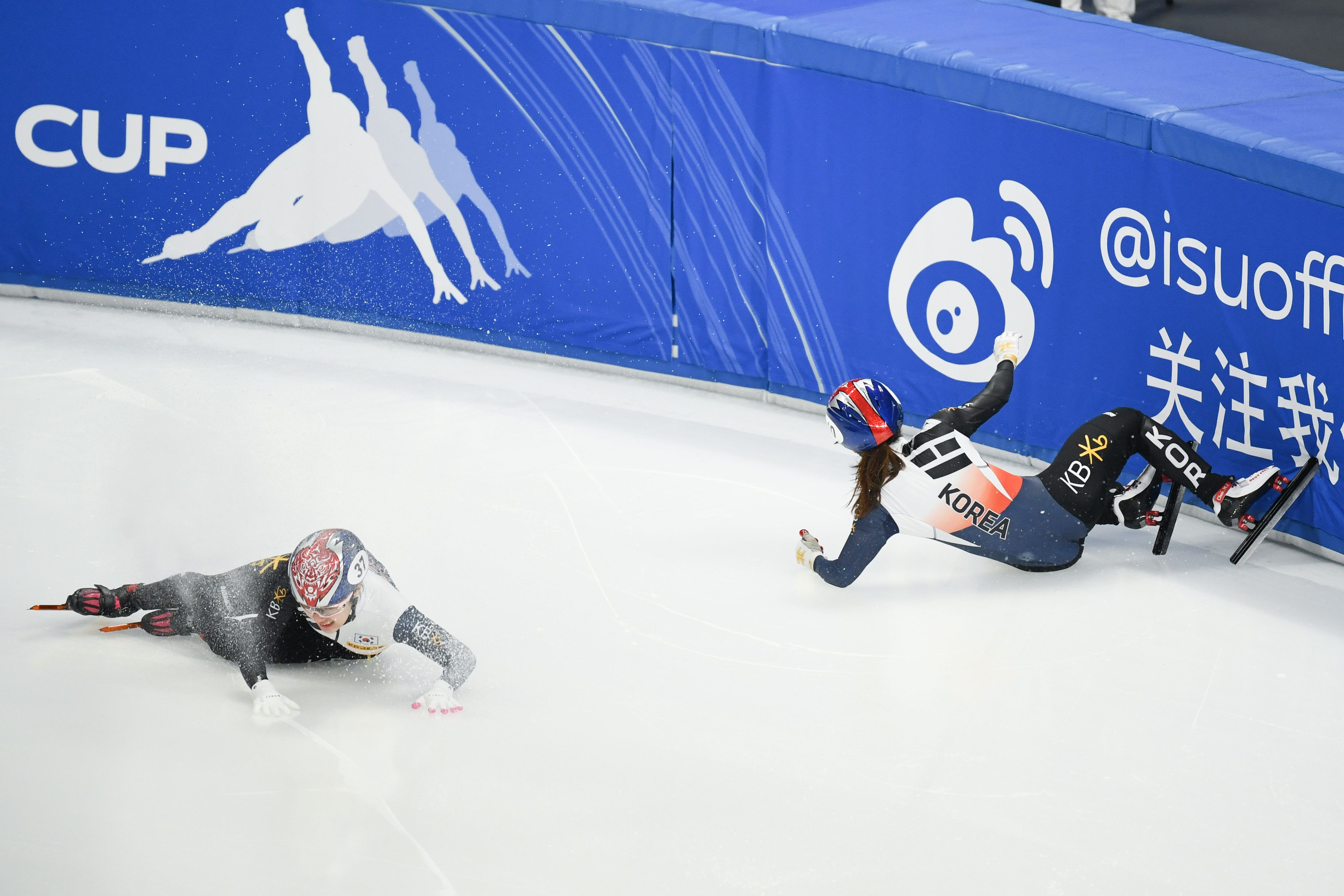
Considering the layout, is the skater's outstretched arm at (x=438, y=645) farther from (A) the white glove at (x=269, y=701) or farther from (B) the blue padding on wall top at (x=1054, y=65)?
(B) the blue padding on wall top at (x=1054, y=65)

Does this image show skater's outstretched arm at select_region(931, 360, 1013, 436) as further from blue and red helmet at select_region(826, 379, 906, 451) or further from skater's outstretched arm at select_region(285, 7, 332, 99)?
skater's outstretched arm at select_region(285, 7, 332, 99)

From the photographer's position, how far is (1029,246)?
6.66 meters

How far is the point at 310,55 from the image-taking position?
8.15 metres

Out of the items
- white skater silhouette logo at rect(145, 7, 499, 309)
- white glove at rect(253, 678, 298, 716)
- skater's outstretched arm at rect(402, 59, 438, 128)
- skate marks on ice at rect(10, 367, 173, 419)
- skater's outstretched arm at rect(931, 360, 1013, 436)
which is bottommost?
A: white glove at rect(253, 678, 298, 716)

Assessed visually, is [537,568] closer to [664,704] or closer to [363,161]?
[664,704]

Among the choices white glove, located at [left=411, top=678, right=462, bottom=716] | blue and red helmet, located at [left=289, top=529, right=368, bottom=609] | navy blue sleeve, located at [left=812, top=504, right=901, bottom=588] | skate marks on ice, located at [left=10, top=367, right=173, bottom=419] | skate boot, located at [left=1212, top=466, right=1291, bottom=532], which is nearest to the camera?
blue and red helmet, located at [left=289, top=529, right=368, bottom=609]

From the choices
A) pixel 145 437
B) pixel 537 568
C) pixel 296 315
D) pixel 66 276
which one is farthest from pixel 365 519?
pixel 66 276

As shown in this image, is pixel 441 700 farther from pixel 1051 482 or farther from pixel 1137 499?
pixel 1137 499

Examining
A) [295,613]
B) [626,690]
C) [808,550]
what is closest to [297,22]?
[295,613]

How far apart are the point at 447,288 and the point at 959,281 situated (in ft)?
9.88

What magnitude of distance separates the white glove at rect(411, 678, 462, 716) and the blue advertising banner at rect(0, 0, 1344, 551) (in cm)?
325

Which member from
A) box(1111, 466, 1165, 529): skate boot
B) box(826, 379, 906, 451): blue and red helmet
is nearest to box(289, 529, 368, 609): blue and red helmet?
box(826, 379, 906, 451): blue and red helmet

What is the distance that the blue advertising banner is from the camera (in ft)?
20.1

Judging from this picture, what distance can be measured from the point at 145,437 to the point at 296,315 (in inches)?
73.8
